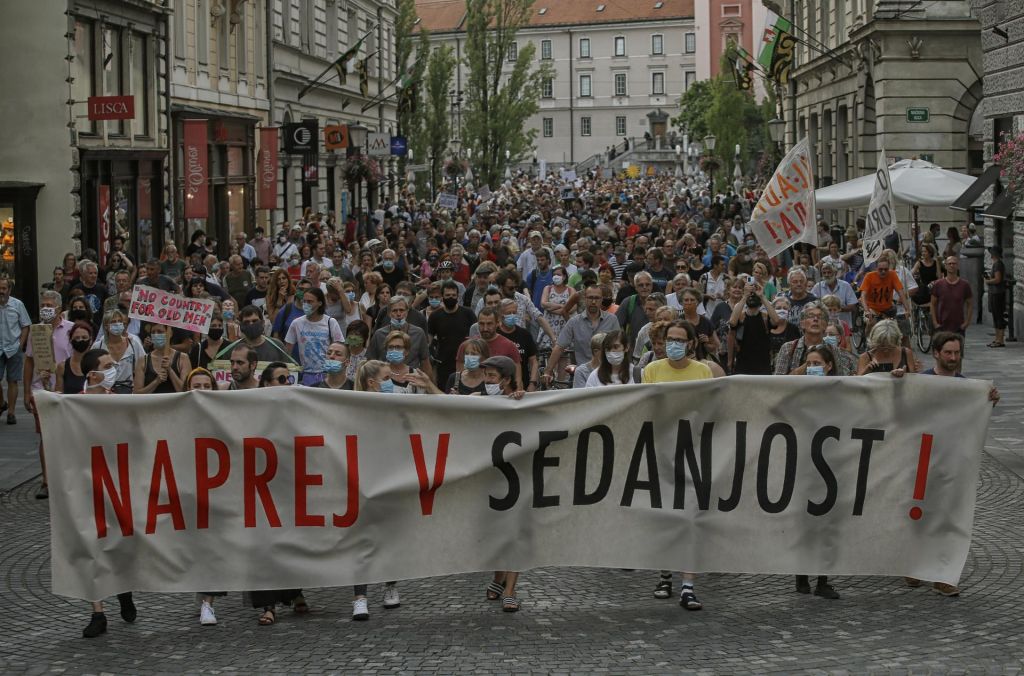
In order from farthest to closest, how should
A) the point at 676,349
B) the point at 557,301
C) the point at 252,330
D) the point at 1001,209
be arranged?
the point at 1001,209 < the point at 557,301 < the point at 252,330 < the point at 676,349

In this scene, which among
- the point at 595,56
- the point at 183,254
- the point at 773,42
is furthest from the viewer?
the point at 595,56

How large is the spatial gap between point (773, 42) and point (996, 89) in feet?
42.5

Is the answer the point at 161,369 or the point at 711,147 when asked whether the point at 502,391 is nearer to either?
the point at 161,369

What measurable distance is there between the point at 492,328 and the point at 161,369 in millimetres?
2644

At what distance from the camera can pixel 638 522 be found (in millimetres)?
9508

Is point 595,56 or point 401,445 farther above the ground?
point 595,56

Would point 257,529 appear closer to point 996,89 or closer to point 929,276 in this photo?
point 929,276

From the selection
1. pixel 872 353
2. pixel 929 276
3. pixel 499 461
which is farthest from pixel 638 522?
pixel 929 276

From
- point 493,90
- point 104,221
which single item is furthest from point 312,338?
point 493,90

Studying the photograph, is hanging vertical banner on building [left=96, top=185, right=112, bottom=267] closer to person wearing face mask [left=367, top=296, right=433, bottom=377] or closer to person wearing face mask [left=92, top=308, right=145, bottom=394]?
person wearing face mask [left=367, top=296, right=433, bottom=377]

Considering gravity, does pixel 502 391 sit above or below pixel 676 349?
below

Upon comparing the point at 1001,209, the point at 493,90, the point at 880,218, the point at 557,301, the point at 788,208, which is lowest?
the point at 557,301

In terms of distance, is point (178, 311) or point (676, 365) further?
point (178, 311)

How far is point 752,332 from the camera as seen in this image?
50.3 feet
